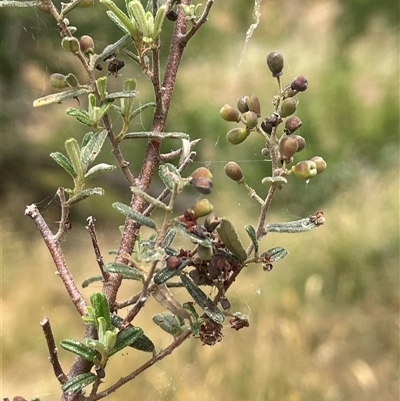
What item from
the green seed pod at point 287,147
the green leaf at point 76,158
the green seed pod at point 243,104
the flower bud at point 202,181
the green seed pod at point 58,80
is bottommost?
the flower bud at point 202,181

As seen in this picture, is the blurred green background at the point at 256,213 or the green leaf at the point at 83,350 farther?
the blurred green background at the point at 256,213

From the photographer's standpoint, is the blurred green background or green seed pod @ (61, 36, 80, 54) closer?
A: green seed pod @ (61, 36, 80, 54)

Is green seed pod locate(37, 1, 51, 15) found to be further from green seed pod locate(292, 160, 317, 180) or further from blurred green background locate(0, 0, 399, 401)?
blurred green background locate(0, 0, 399, 401)

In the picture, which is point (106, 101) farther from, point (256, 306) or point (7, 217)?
point (7, 217)

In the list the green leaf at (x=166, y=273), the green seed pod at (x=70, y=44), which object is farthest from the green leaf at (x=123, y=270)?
the green seed pod at (x=70, y=44)

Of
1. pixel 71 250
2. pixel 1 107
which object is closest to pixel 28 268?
pixel 71 250

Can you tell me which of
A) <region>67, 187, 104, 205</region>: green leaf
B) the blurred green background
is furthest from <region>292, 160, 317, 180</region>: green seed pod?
the blurred green background

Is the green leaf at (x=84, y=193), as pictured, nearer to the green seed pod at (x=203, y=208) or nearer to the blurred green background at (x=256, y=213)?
the green seed pod at (x=203, y=208)
